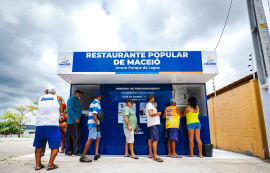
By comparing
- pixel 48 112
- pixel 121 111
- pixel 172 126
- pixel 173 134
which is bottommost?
pixel 173 134

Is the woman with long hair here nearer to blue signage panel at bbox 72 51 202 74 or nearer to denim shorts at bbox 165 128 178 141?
denim shorts at bbox 165 128 178 141

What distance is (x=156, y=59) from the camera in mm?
4988

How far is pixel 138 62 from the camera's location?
4973mm

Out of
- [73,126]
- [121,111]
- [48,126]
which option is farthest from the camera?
[121,111]

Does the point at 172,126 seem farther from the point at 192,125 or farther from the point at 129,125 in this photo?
the point at 129,125

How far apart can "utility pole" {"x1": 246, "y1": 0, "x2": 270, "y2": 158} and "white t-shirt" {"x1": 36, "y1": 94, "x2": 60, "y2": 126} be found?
16.2 ft

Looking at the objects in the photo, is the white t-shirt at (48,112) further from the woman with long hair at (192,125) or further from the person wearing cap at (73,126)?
the woman with long hair at (192,125)

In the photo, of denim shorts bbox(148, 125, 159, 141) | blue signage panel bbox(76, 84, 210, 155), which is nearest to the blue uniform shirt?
blue signage panel bbox(76, 84, 210, 155)

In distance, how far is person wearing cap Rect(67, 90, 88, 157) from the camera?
→ 5027 mm

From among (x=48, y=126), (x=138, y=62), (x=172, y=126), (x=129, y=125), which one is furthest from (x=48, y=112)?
(x=172, y=126)

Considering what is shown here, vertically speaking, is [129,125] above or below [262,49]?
below

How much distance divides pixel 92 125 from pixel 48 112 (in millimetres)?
1160

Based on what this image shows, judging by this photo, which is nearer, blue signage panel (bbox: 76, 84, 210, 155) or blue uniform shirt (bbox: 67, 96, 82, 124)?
blue uniform shirt (bbox: 67, 96, 82, 124)

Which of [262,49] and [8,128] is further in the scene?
[8,128]
